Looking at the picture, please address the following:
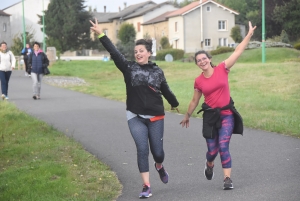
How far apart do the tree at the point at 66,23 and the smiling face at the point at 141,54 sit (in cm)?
7324

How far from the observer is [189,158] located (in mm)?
9195

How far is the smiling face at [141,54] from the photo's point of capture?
6828 millimetres

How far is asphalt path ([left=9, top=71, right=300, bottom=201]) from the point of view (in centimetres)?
687

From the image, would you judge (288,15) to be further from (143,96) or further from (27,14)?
(143,96)

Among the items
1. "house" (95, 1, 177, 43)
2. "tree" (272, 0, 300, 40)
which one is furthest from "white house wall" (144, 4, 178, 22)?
"tree" (272, 0, 300, 40)

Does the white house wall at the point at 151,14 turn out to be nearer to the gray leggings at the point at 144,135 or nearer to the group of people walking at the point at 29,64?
the group of people walking at the point at 29,64

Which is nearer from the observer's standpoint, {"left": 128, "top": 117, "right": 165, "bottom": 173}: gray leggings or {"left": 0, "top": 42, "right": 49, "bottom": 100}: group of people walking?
{"left": 128, "top": 117, "right": 165, "bottom": 173}: gray leggings

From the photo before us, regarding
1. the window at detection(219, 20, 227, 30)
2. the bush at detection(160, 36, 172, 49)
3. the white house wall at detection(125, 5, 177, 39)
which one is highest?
the white house wall at detection(125, 5, 177, 39)

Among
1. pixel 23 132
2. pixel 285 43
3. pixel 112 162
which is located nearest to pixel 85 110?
pixel 23 132

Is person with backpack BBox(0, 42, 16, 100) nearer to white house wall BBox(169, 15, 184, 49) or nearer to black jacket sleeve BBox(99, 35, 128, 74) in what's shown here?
black jacket sleeve BBox(99, 35, 128, 74)

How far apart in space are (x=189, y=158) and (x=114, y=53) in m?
2.89

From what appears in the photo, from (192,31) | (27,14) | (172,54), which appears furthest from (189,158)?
(27,14)

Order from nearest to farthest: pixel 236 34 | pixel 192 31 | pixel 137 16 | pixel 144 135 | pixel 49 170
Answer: pixel 144 135, pixel 49 170, pixel 236 34, pixel 192 31, pixel 137 16

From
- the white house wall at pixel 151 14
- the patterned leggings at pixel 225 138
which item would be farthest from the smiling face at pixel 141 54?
the white house wall at pixel 151 14
